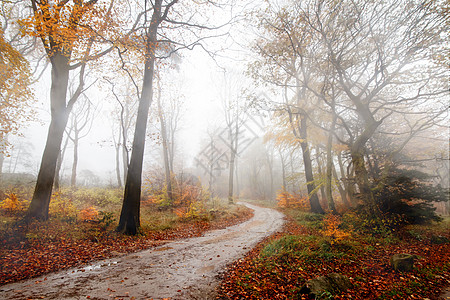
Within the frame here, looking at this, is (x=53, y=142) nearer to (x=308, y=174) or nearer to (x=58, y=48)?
(x=58, y=48)

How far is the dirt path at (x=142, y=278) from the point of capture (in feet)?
10.4

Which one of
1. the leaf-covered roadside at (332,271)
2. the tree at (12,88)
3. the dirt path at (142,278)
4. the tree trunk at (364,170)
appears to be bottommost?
the leaf-covered roadside at (332,271)

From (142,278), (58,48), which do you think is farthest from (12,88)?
(142,278)

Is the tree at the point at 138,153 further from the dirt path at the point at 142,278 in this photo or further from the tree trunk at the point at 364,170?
the tree trunk at the point at 364,170

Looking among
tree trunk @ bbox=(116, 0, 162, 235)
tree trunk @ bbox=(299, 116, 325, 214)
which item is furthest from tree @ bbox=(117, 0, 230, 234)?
tree trunk @ bbox=(299, 116, 325, 214)

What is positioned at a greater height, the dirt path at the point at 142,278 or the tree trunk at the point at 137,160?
the tree trunk at the point at 137,160

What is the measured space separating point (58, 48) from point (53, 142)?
3692 millimetres

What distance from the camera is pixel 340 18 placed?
755 centimetres

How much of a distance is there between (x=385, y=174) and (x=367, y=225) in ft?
8.13

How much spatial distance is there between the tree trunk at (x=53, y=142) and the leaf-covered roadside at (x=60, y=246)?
794 mm

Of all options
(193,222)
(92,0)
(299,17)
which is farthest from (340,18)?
(193,222)

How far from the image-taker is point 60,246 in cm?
519

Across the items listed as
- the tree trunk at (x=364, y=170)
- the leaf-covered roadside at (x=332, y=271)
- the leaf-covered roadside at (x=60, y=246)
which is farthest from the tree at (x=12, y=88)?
the tree trunk at (x=364, y=170)

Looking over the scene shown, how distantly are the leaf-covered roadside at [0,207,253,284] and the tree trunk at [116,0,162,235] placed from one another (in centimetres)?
53
